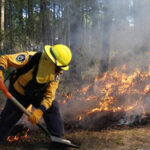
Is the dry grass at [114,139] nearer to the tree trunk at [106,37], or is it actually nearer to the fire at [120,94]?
the fire at [120,94]

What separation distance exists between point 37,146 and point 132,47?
668cm

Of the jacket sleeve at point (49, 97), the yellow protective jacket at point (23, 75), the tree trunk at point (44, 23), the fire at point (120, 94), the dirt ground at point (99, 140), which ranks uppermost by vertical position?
the tree trunk at point (44, 23)

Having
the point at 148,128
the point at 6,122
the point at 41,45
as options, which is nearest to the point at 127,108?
the point at 148,128

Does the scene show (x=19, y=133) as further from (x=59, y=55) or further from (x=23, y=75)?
(x=59, y=55)

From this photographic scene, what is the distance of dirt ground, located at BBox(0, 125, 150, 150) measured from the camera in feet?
11.6

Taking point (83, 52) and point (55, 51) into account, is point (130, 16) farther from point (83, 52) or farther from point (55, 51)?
point (55, 51)

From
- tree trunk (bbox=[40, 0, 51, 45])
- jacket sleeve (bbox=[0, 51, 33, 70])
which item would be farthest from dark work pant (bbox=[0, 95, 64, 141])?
tree trunk (bbox=[40, 0, 51, 45])

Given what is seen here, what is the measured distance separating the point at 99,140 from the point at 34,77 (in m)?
1.88

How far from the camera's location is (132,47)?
8.67 m

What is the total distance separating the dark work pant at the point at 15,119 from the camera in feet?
10.8

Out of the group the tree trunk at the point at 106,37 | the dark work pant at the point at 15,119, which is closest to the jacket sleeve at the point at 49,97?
the dark work pant at the point at 15,119

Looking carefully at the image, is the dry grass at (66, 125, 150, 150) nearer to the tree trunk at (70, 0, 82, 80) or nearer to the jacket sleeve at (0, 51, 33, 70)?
the jacket sleeve at (0, 51, 33, 70)

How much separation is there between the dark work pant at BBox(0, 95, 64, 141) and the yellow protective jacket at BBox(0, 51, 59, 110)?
0.30 metres

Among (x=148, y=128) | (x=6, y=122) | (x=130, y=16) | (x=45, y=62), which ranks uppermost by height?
(x=130, y=16)
